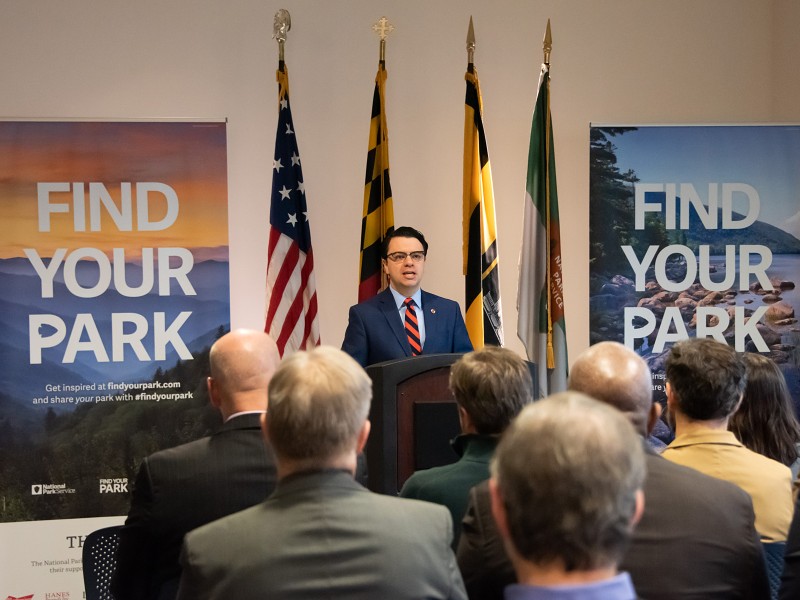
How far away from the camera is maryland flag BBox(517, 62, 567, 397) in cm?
507

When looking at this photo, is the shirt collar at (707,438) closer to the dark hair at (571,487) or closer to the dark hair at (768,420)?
the dark hair at (768,420)

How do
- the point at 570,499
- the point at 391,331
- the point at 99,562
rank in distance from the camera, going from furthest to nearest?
the point at 391,331, the point at 99,562, the point at 570,499

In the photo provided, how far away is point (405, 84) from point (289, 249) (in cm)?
129

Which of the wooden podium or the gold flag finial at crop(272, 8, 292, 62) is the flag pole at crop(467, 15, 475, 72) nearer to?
the gold flag finial at crop(272, 8, 292, 62)

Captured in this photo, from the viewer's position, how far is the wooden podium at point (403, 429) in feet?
10.5

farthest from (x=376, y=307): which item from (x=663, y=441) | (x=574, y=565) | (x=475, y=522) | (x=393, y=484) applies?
(x=574, y=565)

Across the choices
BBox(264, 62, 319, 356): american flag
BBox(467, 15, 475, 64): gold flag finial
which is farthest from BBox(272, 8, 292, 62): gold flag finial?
BBox(467, 15, 475, 64): gold flag finial

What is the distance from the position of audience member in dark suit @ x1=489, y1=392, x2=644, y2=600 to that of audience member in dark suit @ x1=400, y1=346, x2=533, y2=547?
104cm

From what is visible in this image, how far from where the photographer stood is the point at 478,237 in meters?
5.09

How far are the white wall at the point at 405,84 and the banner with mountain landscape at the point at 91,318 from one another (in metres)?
0.41

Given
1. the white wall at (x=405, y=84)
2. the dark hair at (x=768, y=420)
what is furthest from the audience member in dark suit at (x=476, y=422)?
the white wall at (x=405, y=84)

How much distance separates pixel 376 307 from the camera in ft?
15.0

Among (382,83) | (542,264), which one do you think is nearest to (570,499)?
(542,264)

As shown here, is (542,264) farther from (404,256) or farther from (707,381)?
(707,381)
